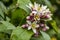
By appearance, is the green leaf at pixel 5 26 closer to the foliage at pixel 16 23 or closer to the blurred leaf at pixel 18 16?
the foliage at pixel 16 23

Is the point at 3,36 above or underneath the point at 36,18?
underneath

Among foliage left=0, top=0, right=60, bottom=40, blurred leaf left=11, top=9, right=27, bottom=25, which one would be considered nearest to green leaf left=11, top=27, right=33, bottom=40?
foliage left=0, top=0, right=60, bottom=40

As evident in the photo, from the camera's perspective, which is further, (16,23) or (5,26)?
(16,23)

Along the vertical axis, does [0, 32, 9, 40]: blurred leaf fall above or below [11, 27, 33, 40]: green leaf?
below

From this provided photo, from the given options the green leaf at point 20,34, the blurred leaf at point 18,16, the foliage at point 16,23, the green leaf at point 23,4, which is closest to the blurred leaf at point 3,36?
the foliage at point 16,23

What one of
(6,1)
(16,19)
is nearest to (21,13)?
(16,19)

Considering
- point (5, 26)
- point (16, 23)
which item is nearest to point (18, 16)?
point (16, 23)

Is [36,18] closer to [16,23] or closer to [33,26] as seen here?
[33,26]

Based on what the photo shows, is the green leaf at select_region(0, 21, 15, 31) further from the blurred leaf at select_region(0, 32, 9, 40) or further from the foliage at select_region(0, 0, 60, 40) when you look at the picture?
the blurred leaf at select_region(0, 32, 9, 40)

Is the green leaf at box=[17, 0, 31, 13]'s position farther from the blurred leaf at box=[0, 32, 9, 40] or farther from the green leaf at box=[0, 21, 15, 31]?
the blurred leaf at box=[0, 32, 9, 40]

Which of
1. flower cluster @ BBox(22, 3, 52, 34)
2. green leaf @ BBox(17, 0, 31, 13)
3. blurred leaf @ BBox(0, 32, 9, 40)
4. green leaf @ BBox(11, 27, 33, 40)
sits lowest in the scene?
blurred leaf @ BBox(0, 32, 9, 40)

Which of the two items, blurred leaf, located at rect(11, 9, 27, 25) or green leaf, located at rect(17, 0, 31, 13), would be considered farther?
blurred leaf, located at rect(11, 9, 27, 25)
